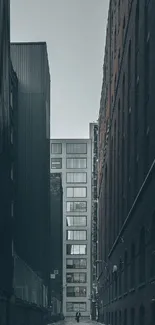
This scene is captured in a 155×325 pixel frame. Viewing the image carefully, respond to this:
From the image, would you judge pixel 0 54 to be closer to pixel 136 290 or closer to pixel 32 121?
pixel 136 290

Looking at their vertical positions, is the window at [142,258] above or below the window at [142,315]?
above

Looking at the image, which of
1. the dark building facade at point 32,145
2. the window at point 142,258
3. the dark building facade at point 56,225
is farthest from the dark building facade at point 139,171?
the dark building facade at point 56,225

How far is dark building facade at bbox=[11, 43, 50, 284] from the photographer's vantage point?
94.6m

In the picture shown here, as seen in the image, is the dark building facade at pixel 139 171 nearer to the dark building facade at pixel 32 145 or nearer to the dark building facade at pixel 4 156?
the dark building facade at pixel 4 156

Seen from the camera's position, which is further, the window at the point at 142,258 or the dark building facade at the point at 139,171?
the window at the point at 142,258

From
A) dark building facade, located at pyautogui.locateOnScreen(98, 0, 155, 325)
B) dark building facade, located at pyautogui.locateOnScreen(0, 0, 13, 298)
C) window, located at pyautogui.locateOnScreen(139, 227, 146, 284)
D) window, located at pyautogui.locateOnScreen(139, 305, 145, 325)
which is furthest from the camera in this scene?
dark building facade, located at pyautogui.locateOnScreen(0, 0, 13, 298)

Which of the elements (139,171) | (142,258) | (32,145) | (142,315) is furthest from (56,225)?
(142,315)

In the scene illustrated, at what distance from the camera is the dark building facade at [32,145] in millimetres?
94625

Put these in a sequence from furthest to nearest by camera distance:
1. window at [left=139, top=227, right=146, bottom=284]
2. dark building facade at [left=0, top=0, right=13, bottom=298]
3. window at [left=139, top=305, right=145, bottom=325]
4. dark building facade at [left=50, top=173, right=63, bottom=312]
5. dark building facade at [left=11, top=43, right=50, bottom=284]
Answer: dark building facade at [left=50, top=173, right=63, bottom=312] < dark building facade at [left=11, top=43, right=50, bottom=284] < dark building facade at [left=0, top=0, right=13, bottom=298] < window at [left=139, top=227, right=146, bottom=284] < window at [left=139, top=305, right=145, bottom=325]

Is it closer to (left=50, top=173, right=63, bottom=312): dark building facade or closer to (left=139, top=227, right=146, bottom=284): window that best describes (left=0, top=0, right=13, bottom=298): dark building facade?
(left=139, top=227, right=146, bottom=284): window

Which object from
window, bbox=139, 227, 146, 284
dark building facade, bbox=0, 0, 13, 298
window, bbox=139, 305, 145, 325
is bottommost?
window, bbox=139, 305, 145, 325

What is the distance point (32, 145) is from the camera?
335 ft

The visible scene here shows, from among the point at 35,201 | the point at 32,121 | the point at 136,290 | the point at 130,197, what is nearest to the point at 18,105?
the point at 32,121

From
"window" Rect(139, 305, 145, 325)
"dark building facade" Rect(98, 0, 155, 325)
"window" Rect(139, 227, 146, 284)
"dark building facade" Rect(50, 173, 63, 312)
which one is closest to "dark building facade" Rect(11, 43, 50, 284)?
"dark building facade" Rect(98, 0, 155, 325)
